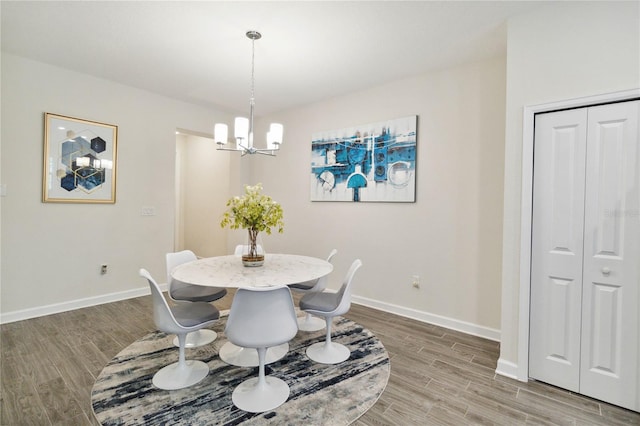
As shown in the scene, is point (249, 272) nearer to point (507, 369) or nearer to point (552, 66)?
point (507, 369)

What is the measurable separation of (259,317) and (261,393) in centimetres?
59

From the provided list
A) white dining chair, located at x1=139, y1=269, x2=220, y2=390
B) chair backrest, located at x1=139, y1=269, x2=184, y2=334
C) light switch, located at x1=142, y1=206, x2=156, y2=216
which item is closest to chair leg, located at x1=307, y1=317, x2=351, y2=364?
white dining chair, located at x1=139, y1=269, x2=220, y2=390

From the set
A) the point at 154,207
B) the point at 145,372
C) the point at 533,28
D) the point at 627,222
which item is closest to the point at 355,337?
the point at 145,372

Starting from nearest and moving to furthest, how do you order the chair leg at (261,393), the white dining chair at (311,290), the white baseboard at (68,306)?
1. the chair leg at (261,393)
2. the white dining chair at (311,290)
3. the white baseboard at (68,306)

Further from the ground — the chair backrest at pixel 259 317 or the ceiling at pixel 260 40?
the ceiling at pixel 260 40

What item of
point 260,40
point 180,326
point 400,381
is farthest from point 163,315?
point 260,40

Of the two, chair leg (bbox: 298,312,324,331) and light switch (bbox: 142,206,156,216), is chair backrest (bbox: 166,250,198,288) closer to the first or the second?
chair leg (bbox: 298,312,324,331)

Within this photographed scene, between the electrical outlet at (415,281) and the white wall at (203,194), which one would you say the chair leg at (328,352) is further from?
the white wall at (203,194)

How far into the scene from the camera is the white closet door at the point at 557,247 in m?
2.11

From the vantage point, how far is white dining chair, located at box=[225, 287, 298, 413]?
5.79ft

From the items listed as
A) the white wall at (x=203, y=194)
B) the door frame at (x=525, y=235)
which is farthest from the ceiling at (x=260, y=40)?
the white wall at (x=203, y=194)

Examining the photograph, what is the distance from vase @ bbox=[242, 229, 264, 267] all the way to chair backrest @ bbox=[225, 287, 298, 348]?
65 cm

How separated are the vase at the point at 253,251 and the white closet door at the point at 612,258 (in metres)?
2.32

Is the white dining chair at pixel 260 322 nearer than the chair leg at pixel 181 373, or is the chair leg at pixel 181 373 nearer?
the white dining chair at pixel 260 322
